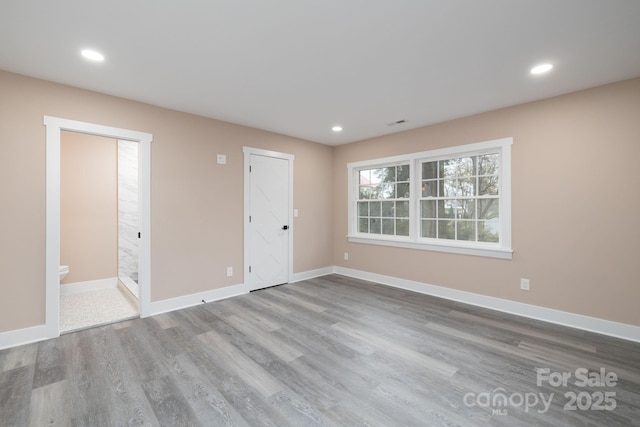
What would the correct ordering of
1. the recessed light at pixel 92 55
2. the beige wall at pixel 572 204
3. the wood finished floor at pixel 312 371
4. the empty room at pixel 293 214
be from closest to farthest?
the wood finished floor at pixel 312 371, the empty room at pixel 293 214, the recessed light at pixel 92 55, the beige wall at pixel 572 204

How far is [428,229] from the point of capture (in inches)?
172

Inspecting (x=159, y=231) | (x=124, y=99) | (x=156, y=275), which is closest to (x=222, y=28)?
(x=124, y=99)

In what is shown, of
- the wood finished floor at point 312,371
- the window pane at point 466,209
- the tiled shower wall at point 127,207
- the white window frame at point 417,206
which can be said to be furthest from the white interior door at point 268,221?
the window pane at point 466,209

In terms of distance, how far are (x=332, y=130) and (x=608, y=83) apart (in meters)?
3.26

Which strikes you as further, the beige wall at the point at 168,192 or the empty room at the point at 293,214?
the beige wall at the point at 168,192

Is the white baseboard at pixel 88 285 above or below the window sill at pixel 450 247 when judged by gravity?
below

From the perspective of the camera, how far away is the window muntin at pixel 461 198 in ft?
12.2

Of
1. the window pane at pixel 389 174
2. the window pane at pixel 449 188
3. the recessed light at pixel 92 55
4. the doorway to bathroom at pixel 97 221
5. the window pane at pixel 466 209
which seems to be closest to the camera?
the recessed light at pixel 92 55

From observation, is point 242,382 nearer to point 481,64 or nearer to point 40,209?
point 40,209

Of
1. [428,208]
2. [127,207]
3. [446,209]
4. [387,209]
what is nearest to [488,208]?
[446,209]

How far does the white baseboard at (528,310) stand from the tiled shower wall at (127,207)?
434 centimetres

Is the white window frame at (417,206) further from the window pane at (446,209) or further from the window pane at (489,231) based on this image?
the window pane at (446,209)

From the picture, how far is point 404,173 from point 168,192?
11.8 feet

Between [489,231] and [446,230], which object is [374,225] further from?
[489,231]
